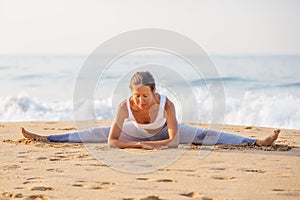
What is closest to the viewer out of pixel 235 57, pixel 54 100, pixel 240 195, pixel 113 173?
pixel 240 195

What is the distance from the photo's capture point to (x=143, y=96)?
5520 millimetres

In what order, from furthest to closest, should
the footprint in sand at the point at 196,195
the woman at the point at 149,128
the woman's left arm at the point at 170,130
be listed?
the woman's left arm at the point at 170,130, the woman at the point at 149,128, the footprint in sand at the point at 196,195

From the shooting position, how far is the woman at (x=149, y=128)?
219 inches

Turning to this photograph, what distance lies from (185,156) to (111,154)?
0.83m

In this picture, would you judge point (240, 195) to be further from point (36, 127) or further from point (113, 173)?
point (36, 127)

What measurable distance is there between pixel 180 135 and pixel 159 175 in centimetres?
184

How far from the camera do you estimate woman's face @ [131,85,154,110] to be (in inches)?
215

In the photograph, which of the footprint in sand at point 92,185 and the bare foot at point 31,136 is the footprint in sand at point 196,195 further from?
the bare foot at point 31,136

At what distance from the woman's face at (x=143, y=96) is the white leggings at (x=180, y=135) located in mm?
511

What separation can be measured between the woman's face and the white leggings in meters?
0.51

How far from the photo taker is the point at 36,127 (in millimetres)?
8594

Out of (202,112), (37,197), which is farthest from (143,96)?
(202,112)

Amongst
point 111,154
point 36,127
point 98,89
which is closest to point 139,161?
point 111,154

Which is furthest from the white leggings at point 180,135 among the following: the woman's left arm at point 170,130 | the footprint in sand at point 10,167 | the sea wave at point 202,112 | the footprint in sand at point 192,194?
the sea wave at point 202,112
